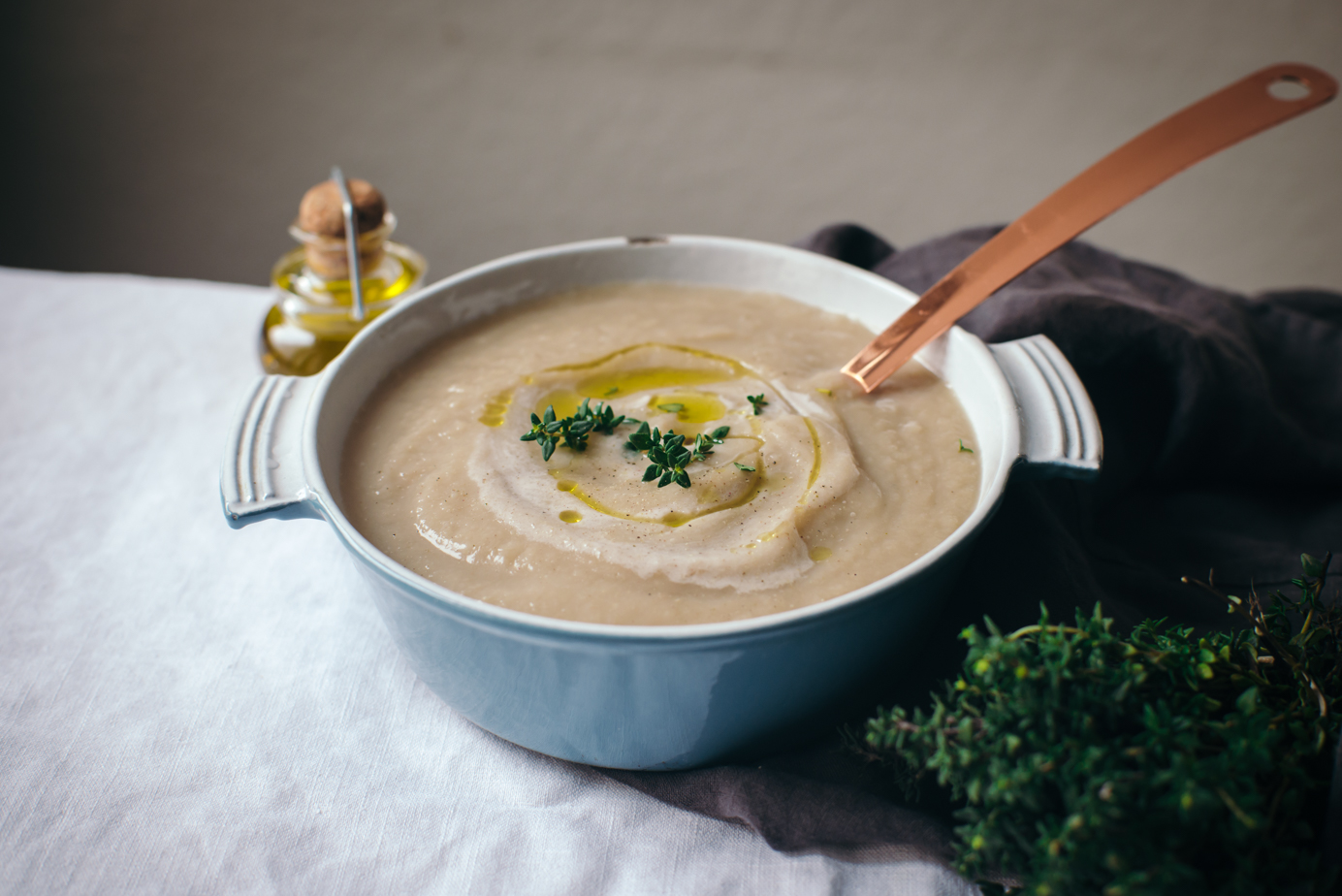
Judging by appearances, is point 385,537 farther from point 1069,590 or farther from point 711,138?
point 711,138

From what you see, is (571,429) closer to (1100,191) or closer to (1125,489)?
(1100,191)

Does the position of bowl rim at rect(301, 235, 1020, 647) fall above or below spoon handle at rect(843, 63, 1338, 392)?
below

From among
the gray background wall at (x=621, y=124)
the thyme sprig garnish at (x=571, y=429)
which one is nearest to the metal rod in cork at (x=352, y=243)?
the thyme sprig garnish at (x=571, y=429)

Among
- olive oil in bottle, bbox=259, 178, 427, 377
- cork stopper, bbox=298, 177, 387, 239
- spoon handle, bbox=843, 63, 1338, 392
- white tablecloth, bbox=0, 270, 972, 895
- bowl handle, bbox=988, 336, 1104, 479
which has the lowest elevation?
white tablecloth, bbox=0, 270, 972, 895

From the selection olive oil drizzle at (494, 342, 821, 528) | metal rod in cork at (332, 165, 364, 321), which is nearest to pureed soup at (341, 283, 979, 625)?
olive oil drizzle at (494, 342, 821, 528)

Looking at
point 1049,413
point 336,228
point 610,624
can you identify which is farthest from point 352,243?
point 1049,413

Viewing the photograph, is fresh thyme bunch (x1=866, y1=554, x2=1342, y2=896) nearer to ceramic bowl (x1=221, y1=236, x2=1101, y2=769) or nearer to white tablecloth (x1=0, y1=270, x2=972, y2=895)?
ceramic bowl (x1=221, y1=236, x2=1101, y2=769)

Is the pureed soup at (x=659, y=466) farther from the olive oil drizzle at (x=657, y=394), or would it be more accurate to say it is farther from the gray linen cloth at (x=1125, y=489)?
the gray linen cloth at (x=1125, y=489)
